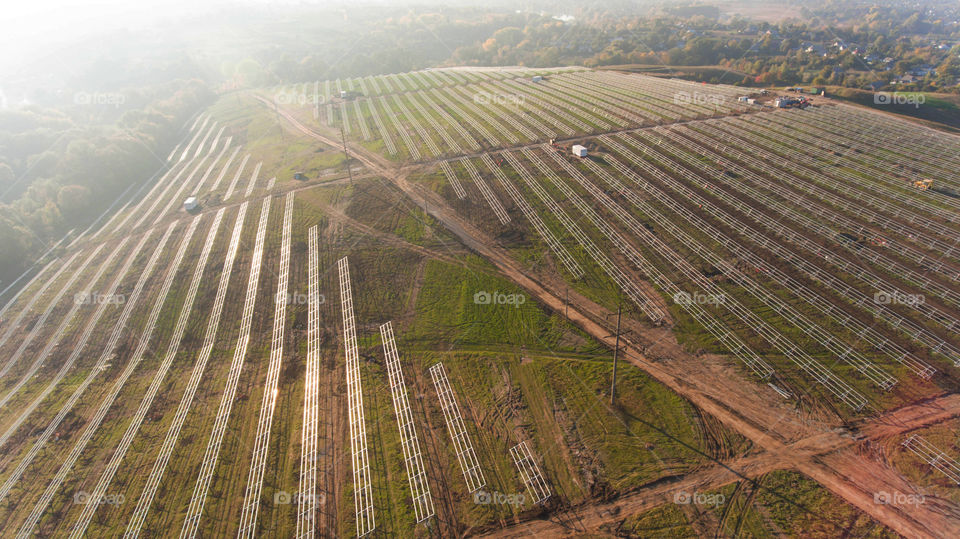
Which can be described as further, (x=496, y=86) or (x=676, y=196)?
(x=496, y=86)

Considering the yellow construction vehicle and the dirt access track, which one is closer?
the dirt access track

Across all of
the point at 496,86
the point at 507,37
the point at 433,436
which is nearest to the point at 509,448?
the point at 433,436

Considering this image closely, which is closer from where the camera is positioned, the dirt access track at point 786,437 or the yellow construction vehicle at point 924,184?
the dirt access track at point 786,437

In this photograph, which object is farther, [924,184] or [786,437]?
[924,184]

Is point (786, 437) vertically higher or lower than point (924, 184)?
lower

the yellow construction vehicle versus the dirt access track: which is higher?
the yellow construction vehicle

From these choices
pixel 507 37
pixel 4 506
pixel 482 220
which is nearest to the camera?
pixel 4 506

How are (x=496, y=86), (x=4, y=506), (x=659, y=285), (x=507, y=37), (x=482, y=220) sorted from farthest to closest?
(x=507, y=37)
(x=496, y=86)
(x=482, y=220)
(x=659, y=285)
(x=4, y=506)

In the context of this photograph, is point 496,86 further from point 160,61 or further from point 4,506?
point 160,61
